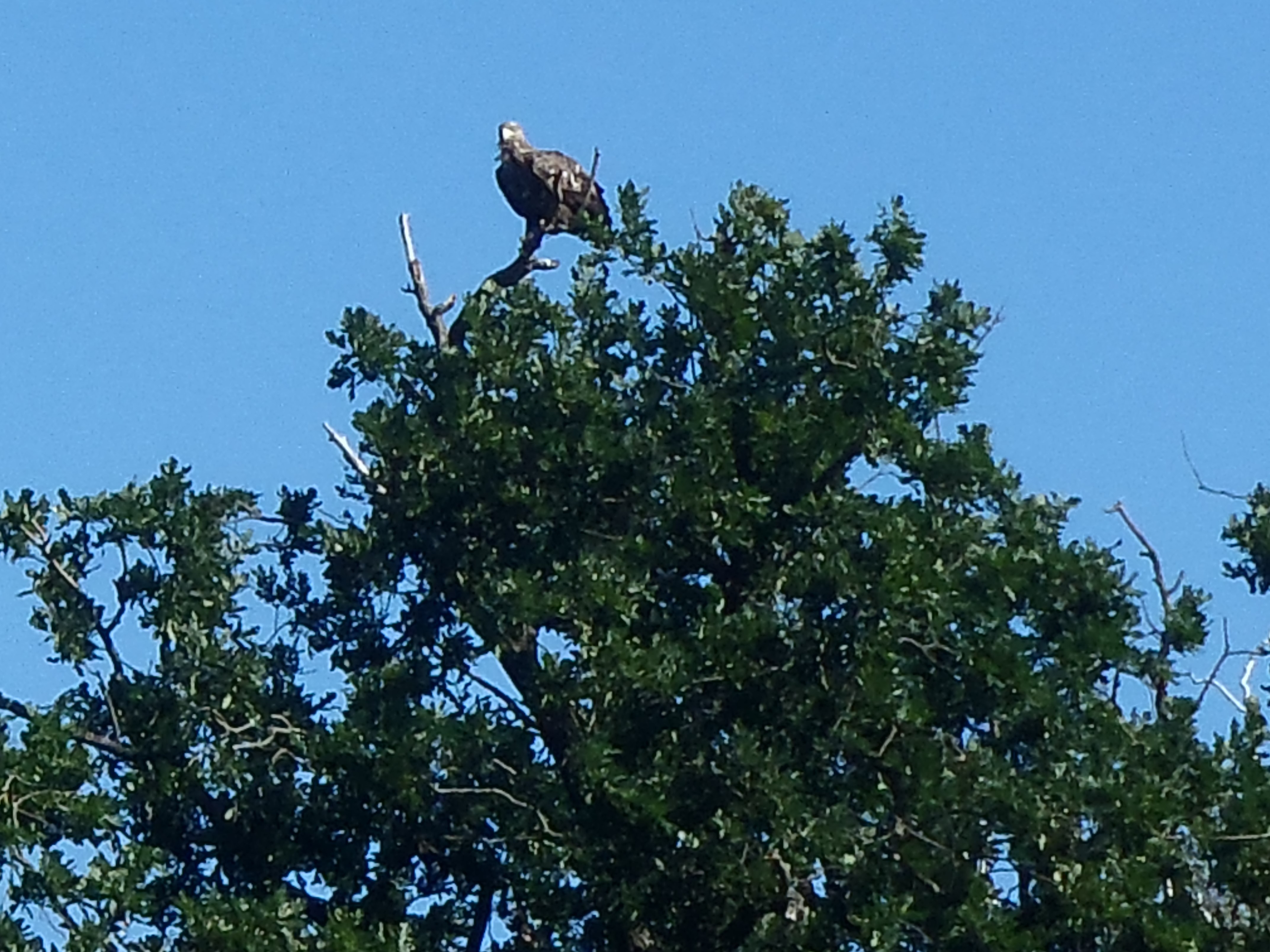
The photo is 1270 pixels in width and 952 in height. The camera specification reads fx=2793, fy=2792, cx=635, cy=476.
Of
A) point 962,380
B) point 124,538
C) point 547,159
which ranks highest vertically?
point 547,159

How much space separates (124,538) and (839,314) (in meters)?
3.30

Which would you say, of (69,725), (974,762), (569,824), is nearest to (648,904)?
(569,824)

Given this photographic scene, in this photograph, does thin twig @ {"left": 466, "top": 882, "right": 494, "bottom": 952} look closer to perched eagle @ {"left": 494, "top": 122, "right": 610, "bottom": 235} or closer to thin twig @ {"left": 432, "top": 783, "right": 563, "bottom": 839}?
thin twig @ {"left": 432, "top": 783, "right": 563, "bottom": 839}

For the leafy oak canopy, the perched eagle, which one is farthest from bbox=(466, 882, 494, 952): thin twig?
the perched eagle

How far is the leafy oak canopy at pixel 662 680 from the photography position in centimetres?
1110

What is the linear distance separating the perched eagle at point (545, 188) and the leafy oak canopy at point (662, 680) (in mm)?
1160

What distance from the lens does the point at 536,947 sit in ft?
38.4

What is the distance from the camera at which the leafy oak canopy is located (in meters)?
11.1

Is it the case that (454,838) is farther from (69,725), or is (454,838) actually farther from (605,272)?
(605,272)

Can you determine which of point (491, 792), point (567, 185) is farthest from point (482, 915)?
point (567, 185)

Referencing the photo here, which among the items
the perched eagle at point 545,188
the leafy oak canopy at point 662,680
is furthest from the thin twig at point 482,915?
the perched eagle at point 545,188

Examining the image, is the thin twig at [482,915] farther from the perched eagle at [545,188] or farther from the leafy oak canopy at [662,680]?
the perched eagle at [545,188]

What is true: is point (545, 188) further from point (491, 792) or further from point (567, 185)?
point (491, 792)

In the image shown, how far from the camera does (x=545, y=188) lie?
1418 cm
